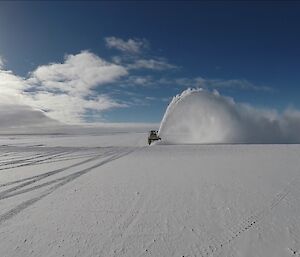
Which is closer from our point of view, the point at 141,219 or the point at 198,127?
the point at 141,219

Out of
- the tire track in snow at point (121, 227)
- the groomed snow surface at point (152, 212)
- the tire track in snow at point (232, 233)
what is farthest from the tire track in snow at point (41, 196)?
the tire track in snow at point (232, 233)

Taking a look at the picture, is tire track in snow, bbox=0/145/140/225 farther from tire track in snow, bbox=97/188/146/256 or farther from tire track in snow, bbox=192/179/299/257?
tire track in snow, bbox=192/179/299/257

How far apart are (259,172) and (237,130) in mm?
24531

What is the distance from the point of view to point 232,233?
530cm

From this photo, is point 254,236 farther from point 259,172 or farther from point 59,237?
point 259,172

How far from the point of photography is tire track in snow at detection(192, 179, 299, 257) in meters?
4.67

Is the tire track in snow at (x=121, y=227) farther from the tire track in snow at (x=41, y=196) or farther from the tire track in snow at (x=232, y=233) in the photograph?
the tire track in snow at (x=41, y=196)

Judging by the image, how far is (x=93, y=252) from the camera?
4.67m

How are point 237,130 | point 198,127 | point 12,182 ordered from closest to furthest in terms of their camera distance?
point 12,182 → point 237,130 → point 198,127

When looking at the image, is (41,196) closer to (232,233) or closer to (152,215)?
(152,215)

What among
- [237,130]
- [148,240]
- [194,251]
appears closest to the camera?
[194,251]

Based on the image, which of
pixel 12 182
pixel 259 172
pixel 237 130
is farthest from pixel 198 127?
pixel 12 182

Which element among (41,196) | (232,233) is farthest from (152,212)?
(41,196)

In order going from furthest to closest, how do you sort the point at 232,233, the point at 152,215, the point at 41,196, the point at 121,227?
the point at 41,196, the point at 152,215, the point at 121,227, the point at 232,233
